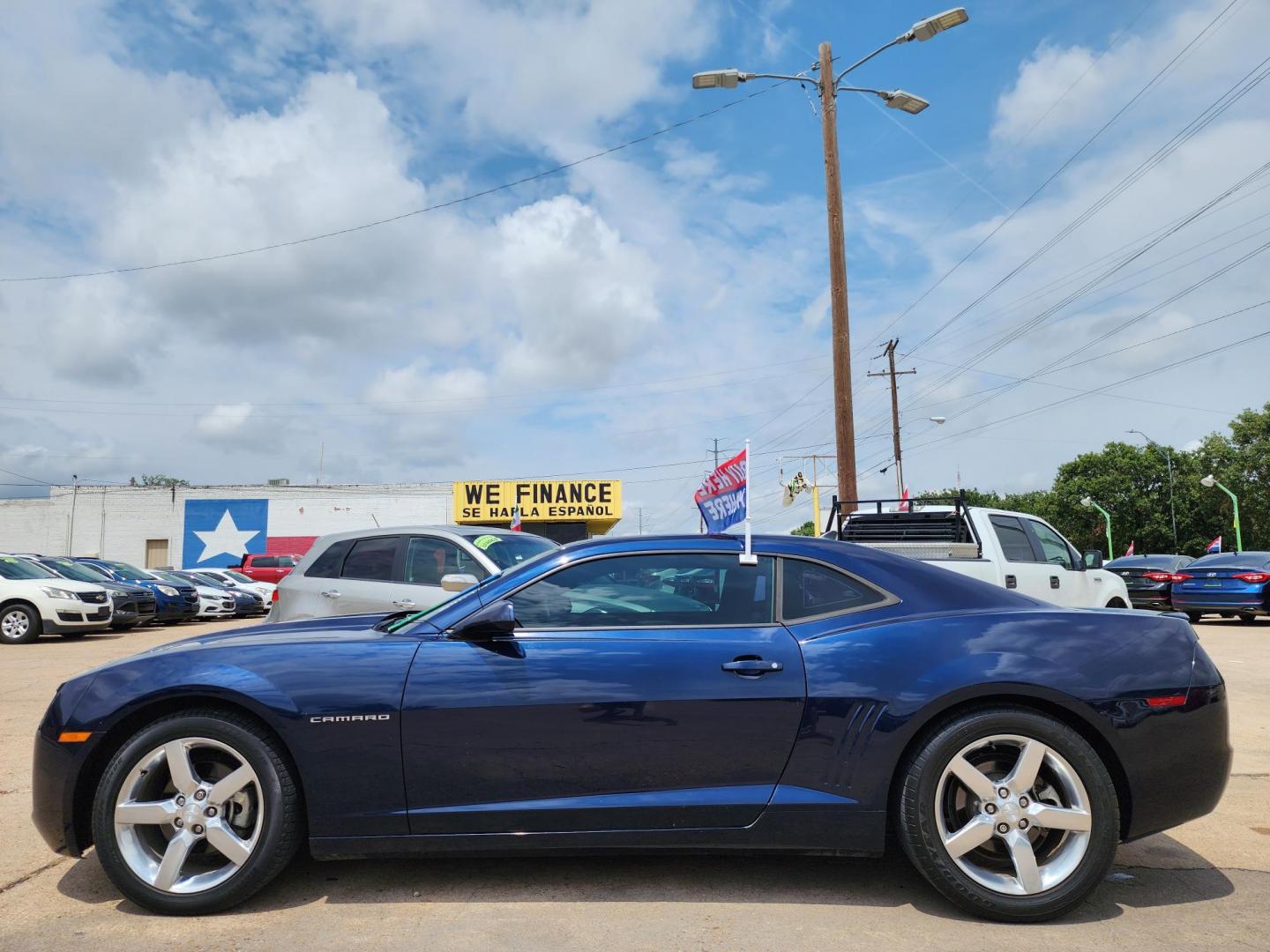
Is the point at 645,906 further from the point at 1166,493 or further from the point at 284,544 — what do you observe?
the point at 1166,493

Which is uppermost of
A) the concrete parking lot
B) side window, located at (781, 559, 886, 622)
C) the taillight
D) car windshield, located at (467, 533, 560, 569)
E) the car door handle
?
car windshield, located at (467, 533, 560, 569)

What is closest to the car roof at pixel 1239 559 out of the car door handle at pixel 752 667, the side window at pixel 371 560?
the side window at pixel 371 560

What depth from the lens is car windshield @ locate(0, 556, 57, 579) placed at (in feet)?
51.6

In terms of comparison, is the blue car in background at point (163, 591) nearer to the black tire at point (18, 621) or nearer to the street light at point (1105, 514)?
the black tire at point (18, 621)

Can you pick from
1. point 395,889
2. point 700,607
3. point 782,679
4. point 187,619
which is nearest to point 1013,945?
point 782,679

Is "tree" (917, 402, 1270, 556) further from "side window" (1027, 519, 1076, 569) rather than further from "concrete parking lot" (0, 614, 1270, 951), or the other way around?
"concrete parking lot" (0, 614, 1270, 951)

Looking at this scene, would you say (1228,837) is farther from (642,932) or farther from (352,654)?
(352,654)

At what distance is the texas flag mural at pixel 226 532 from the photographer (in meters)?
44.6

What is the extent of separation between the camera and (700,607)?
3598 mm

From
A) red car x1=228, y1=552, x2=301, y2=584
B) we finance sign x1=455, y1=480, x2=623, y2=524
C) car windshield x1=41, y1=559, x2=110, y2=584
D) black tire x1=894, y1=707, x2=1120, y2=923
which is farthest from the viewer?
we finance sign x1=455, y1=480, x2=623, y2=524

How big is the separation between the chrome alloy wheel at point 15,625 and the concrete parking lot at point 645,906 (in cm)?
1309

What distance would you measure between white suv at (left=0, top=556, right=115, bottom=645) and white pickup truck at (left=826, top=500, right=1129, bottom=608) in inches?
512

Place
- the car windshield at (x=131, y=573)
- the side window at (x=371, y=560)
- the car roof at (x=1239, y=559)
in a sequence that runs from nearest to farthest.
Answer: the side window at (x=371, y=560), the car roof at (x=1239, y=559), the car windshield at (x=131, y=573)

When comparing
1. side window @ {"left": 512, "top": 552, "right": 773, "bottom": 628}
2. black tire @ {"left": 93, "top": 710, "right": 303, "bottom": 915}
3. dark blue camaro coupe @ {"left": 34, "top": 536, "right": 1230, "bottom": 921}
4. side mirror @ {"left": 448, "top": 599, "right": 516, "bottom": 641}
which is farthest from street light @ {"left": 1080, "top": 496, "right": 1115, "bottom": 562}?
black tire @ {"left": 93, "top": 710, "right": 303, "bottom": 915}
